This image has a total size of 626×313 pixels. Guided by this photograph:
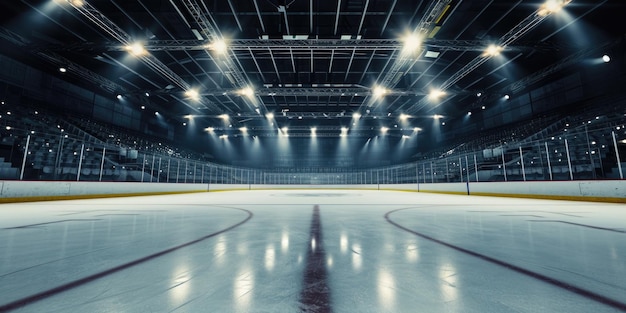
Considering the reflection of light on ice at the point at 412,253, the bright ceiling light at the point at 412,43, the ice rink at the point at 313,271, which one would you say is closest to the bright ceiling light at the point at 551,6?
the bright ceiling light at the point at 412,43

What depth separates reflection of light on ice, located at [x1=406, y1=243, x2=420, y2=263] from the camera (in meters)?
2.02

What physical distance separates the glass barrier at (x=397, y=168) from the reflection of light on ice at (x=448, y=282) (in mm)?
10249

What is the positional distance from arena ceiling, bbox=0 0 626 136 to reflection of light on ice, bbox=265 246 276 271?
9.83 meters

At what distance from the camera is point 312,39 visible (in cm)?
1069

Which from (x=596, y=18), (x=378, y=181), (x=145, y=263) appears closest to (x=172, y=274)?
(x=145, y=263)

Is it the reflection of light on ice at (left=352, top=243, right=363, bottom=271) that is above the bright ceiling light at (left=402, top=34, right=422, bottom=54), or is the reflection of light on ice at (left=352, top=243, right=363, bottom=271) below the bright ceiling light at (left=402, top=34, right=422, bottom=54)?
below

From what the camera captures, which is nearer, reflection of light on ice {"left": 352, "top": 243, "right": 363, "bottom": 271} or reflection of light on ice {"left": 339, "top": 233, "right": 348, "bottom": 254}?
reflection of light on ice {"left": 352, "top": 243, "right": 363, "bottom": 271}

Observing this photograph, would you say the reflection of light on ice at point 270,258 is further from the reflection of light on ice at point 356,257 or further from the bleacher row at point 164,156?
the bleacher row at point 164,156

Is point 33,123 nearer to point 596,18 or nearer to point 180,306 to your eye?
point 180,306

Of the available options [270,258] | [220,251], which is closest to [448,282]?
[270,258]

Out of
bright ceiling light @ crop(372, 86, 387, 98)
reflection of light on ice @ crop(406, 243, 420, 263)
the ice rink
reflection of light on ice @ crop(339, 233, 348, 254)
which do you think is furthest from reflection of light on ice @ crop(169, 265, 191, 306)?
bright ceiling light @ crop(372, 86, 387, 98)

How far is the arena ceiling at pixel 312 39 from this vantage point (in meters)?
10.1

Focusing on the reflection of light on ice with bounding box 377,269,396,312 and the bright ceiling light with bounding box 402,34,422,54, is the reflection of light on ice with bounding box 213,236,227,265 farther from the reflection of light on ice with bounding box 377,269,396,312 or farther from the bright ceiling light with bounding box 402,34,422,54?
the bright ceiling light with bounding box 402,34,422,54

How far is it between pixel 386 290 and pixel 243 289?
86 centimetres
